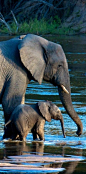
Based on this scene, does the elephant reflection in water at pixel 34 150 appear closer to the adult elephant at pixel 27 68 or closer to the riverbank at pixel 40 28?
the adult elephant at pixel 27 68

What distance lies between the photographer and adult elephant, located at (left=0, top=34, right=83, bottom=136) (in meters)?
9.21

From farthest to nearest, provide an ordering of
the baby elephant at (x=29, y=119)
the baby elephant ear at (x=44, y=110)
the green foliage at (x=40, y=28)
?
the green foliage at (x=40, y=28), the baby elephant ear at (x=44, y=110), the baby elephant at (x=29, y=119)

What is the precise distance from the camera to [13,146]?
8.23m

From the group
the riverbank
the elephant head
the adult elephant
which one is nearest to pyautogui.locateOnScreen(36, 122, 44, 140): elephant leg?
the adult elephant

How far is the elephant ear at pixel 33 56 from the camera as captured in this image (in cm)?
933

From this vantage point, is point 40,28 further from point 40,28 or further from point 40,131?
point 40,131

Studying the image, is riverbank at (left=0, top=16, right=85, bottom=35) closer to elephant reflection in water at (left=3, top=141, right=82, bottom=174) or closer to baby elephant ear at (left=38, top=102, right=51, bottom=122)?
baby elephant ear at (left=38, top=102, right=51, bottom=122)

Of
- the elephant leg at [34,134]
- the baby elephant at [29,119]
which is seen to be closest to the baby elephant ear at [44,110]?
the baby elephant at [29,119]

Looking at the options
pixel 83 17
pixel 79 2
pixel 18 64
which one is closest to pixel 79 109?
pixel 18 64

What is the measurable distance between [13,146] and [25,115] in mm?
656

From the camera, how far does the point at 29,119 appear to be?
344 inches

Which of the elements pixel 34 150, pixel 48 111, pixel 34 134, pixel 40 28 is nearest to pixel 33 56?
pixel 48 111

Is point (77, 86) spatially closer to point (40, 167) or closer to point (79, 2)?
point (40, 167)

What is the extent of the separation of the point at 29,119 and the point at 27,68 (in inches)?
38.6
